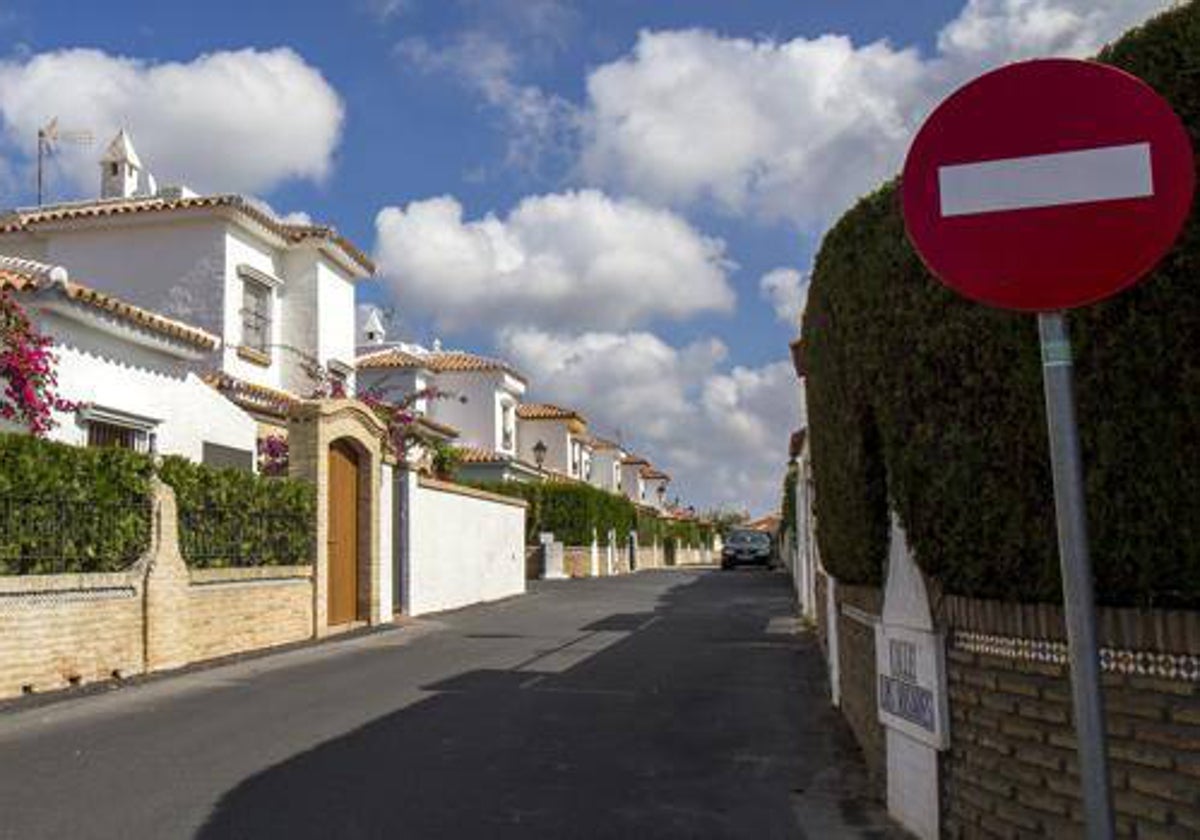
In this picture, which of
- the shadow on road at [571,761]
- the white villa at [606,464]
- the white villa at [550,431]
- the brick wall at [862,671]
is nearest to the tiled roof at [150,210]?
the shadow on road at [571,761]

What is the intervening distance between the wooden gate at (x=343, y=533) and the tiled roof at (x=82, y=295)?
2.89m

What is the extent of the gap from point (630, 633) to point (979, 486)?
14.9 m

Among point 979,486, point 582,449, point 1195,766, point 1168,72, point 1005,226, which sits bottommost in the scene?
point 1195,766

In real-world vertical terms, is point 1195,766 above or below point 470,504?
below

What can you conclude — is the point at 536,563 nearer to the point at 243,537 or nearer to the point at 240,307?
the point at 240,307

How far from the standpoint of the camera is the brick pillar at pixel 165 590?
44.6 feet

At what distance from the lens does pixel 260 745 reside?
9164mm

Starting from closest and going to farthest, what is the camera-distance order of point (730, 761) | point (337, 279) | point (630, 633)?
point (730, 761)
point (630, 633)
point (337, 279)

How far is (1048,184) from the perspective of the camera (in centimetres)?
313

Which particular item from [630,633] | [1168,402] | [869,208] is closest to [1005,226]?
[1168,402]

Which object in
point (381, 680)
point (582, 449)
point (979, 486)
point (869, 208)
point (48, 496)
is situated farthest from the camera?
point (582, 449)

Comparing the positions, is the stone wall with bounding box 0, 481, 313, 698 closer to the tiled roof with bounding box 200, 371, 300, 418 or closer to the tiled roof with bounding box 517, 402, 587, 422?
the tiled roof with bounding box 200, 371, 300, 418

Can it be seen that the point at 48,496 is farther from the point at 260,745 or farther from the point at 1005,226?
the point at 1005,226

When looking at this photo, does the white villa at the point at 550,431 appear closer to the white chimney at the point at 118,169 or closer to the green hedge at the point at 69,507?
the white chimney at the point at 118,169
